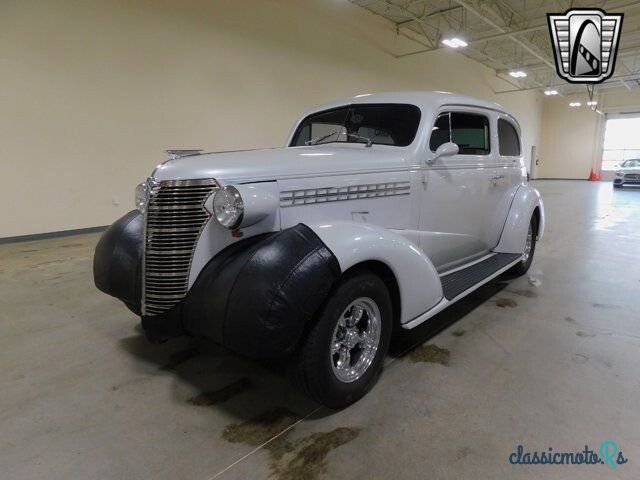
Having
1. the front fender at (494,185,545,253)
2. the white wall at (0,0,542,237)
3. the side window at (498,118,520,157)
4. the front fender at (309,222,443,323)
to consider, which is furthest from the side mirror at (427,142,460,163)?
the white wall at (0,0,542,237)

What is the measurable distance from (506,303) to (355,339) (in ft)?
6.55

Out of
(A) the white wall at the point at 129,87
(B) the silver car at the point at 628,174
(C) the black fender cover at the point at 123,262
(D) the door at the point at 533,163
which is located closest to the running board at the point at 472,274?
(C) the black fender cover at the point at 123,262

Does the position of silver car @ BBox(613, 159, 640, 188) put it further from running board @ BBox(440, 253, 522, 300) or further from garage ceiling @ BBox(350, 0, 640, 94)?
running board @ BBox(440, 253, 522, 300)

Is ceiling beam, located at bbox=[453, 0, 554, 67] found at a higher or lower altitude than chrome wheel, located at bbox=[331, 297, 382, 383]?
higher

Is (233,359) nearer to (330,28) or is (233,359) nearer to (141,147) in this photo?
(141,147)

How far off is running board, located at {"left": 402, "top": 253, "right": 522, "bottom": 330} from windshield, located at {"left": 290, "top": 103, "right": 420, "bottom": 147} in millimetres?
1020

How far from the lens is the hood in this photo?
190 centimetres

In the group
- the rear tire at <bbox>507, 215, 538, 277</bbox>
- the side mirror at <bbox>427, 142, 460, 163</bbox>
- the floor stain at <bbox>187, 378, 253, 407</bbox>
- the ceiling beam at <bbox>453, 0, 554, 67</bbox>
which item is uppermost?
the ceiling beam at <bbox>453, 0, 554, 67</bbox>

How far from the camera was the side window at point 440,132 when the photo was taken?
→ 8.95ft

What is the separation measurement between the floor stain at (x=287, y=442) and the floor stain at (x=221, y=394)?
0.77 feet

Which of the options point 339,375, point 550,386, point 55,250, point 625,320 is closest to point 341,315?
point 339,375

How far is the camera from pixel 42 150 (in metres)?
6.04

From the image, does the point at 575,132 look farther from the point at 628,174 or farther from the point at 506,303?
the point at 506,303

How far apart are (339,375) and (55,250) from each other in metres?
5.13
